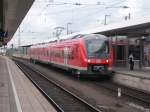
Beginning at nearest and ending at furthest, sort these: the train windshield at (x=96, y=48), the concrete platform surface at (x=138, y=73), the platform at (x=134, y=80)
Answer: the platform at (x=134, y=80) < the concrete platform surface at (x=138, y=73) < the train windshield at (x=96, y=48)

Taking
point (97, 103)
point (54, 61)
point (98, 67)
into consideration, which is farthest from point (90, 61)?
point (54, 61)

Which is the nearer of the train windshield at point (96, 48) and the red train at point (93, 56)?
the red train at point (93, 56)

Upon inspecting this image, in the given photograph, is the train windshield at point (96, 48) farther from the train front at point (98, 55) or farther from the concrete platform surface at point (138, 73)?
the concrete platform surface at point (138, 73)

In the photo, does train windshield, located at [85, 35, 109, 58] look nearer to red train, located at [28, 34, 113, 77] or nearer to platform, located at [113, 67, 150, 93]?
red train, located at [28, 34, 113, 77]

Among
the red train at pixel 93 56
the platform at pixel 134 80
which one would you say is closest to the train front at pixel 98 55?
the red train at pixel 93 56

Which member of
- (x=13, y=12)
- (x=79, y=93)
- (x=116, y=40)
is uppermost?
(x=13, y=12)

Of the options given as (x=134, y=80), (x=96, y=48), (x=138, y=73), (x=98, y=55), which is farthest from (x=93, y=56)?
(x=134, y=80)

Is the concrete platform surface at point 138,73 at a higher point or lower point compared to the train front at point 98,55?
lower

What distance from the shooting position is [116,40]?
3195cm

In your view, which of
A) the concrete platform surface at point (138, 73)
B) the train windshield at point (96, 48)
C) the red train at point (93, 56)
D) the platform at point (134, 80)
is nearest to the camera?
the platform at point (134, 80)

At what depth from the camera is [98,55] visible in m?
26.1

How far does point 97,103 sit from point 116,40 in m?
15.7

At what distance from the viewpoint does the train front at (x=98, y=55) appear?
85.0 feet

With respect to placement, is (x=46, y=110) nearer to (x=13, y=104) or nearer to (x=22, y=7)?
(x=13, y=104)
